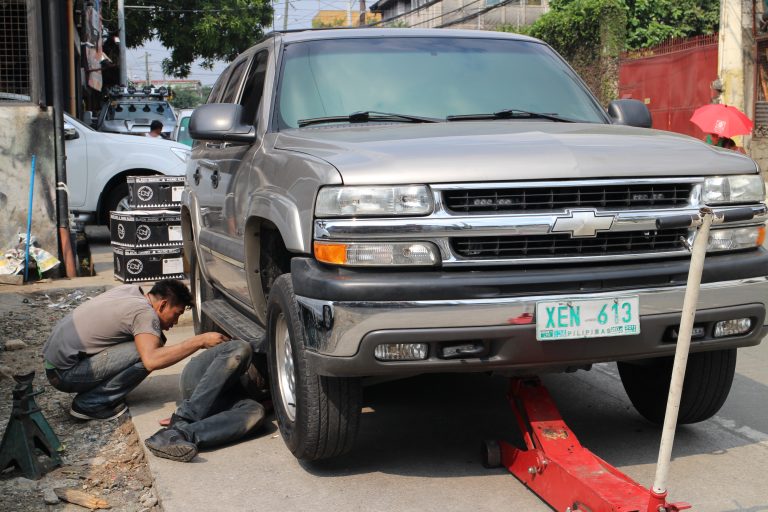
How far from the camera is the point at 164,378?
21.3 feet

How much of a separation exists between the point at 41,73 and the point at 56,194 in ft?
4.22

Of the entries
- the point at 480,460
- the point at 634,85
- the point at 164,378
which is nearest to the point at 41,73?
the point at 164,378

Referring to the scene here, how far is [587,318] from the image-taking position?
3.78 m

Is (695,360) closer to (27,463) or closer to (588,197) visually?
(588,197)

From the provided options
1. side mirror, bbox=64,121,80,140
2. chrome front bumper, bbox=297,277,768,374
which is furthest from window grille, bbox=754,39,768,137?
chrome front bumper, bbox=297,277,768,374

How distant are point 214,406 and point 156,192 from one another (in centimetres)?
593

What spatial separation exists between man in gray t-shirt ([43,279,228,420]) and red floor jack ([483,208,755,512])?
6.25ft

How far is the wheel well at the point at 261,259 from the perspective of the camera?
16.0 ft

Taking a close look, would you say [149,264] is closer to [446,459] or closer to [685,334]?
[446,459]

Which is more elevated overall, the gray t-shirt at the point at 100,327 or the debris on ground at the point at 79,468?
the gray t-shirt at the point at 100,327

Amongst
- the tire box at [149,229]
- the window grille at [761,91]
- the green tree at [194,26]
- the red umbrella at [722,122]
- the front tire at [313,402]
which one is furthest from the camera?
the green tree at [194,26]

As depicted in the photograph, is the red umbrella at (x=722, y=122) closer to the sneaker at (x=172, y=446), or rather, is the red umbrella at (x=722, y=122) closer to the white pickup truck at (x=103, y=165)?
the white pickup truck at (x=103, y=165)

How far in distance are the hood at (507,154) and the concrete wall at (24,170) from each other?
676 centimetres

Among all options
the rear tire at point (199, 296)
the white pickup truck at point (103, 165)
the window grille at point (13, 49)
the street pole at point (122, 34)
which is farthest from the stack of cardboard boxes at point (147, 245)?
the street pole at point (122, 34)
